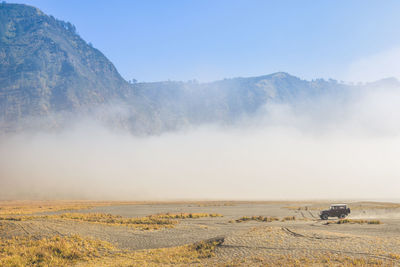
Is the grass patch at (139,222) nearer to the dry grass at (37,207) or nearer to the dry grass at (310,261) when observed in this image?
the dry grass at (310,261)

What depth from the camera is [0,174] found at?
183250mm

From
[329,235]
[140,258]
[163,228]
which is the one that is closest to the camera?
[140,258]

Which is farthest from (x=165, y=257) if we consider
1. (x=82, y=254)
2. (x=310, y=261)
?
(x=310, y=261)

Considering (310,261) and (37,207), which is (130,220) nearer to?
(310,261)

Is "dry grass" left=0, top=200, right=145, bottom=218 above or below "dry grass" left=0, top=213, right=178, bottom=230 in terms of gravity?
below

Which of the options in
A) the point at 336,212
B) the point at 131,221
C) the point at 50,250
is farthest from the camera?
the point at 336,212

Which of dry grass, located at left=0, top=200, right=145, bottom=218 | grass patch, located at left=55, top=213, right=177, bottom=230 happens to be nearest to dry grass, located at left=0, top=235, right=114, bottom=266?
grass patch, located at left=55, top=213, right=177, bottom=230

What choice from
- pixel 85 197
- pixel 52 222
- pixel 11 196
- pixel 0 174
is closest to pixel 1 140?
pixel 0 174

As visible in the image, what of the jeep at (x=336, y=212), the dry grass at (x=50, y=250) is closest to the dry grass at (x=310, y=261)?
the dry grass at (x=50, y=250)

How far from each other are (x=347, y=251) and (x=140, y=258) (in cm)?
1431

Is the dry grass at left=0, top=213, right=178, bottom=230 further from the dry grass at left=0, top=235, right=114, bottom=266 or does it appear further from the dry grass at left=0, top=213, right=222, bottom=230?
the dry grass at left=0, top=235, right=114, bottom=266

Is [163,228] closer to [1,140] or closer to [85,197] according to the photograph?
[85,197]

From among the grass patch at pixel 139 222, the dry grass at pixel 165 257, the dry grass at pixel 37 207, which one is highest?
the dry grass at pixel 165 257

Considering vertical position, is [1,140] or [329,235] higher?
[1,140]
